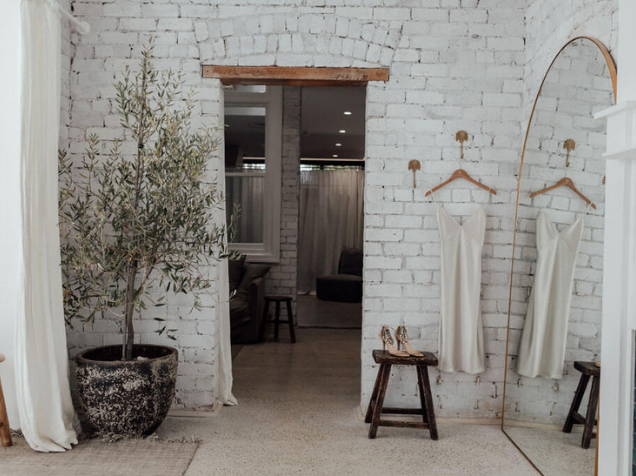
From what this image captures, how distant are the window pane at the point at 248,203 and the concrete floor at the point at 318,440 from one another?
257 centimetres

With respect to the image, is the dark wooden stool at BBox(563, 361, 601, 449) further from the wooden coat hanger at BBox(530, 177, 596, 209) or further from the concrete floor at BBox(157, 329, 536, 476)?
the wooden coat hanger at BBox(530, 177, 596, 209)

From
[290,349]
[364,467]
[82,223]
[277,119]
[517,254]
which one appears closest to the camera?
[364,467]

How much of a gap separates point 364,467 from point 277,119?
4440 millimetres

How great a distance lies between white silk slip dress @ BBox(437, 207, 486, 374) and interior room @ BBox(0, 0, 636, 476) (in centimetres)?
1

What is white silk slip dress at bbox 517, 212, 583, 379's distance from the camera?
2.58 metres

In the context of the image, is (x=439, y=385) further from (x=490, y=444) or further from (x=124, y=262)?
(x=124, y=262)

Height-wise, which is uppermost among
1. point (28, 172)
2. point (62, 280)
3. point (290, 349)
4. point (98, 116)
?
point (98, 116)

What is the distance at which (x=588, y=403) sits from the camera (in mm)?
2328

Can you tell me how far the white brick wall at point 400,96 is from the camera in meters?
3.50

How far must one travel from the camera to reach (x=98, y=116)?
3518 mm

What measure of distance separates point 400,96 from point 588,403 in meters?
2.00

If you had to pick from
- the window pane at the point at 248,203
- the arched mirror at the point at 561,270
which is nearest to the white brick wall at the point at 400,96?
the arched mirror at the point at 561,270

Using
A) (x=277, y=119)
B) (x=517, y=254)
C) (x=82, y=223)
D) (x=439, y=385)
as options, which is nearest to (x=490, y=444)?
(x=439, y=385)

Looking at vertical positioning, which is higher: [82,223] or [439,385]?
[82,223]
